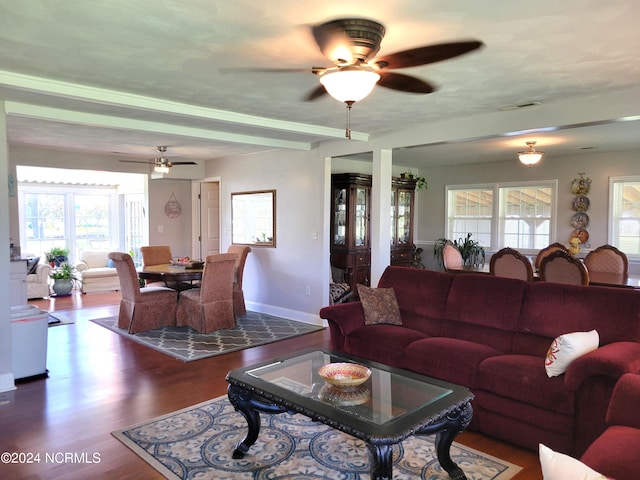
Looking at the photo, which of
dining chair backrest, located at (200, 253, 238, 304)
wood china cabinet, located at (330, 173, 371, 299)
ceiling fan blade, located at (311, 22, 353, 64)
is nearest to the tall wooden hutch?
wood china cabinet, located at (330, 173, 371, 299)

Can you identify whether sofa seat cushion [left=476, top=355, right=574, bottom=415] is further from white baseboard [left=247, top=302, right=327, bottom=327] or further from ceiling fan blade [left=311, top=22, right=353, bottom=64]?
white baseboard [left=247, top=302, right=327, bottom=327]

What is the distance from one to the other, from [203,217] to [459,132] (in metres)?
5.38

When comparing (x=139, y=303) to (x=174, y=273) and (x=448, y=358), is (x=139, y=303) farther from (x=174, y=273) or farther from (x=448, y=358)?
(x=448, y=358)

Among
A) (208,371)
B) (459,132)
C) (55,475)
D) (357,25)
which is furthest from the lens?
(459,132)

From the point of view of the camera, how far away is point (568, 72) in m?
3.04

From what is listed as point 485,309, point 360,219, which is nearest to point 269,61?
point 485,309

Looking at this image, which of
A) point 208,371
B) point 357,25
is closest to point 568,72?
point 357,25

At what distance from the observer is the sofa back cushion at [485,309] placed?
3.46 meters

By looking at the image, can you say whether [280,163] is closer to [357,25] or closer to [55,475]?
[357,25]

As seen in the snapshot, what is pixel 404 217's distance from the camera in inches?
322

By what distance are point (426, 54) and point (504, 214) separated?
5.99 metres

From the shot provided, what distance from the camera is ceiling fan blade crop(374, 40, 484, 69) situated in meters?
2.56

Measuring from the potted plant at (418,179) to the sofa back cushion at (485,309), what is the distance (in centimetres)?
437

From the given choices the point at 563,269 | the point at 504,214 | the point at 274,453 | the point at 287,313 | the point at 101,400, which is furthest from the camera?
the point at 504,214
